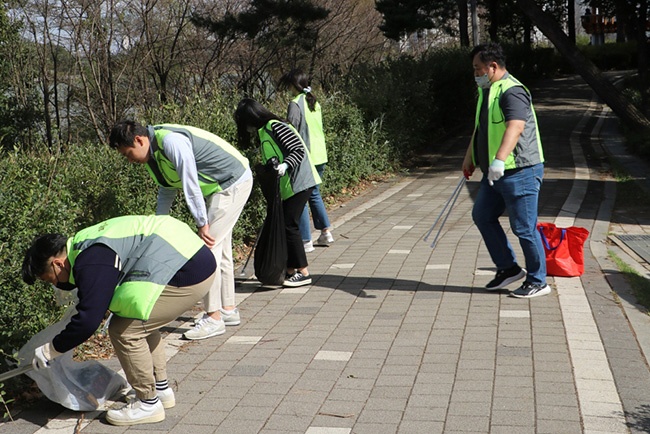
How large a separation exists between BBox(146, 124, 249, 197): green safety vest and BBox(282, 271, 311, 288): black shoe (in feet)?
4.92

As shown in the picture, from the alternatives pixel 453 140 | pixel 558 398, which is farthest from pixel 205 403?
pixel 453 140

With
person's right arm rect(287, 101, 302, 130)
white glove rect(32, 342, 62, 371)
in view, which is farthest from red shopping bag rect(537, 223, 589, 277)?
white glove rect(32, 342, 62, 371)

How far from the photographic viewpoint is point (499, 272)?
658 cm

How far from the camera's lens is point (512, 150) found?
19.5ft

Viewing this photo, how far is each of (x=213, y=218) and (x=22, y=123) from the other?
1713cm

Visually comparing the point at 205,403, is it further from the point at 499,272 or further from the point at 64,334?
the point at 499,272

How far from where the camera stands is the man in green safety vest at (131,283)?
12.4 feet

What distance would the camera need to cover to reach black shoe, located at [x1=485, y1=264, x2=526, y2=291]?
21.4 feet

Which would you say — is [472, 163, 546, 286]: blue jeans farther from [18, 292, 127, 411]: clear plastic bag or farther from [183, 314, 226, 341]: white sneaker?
[18, 292, 127, 411]: clear plastic bag

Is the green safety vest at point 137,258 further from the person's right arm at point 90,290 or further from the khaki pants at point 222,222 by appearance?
the khaki pants at point 222,222

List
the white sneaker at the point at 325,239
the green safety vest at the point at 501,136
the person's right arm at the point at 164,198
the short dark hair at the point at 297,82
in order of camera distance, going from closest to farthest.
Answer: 1. the person's right arm at the point at 164,198
2. the green safety vest at the point at 501,136
3. the short dark hair at the point at 297,82
4. the white sneaker at the point at 325,239

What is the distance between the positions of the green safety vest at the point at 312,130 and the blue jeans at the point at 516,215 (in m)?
2.10

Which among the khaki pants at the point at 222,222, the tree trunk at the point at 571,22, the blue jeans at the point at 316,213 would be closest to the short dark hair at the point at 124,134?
the khaki pants at the point at 222,222

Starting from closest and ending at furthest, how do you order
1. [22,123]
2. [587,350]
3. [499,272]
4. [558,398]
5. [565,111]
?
[558,398] < [587,350] < [499,272] < [22,123] < [565,111]
